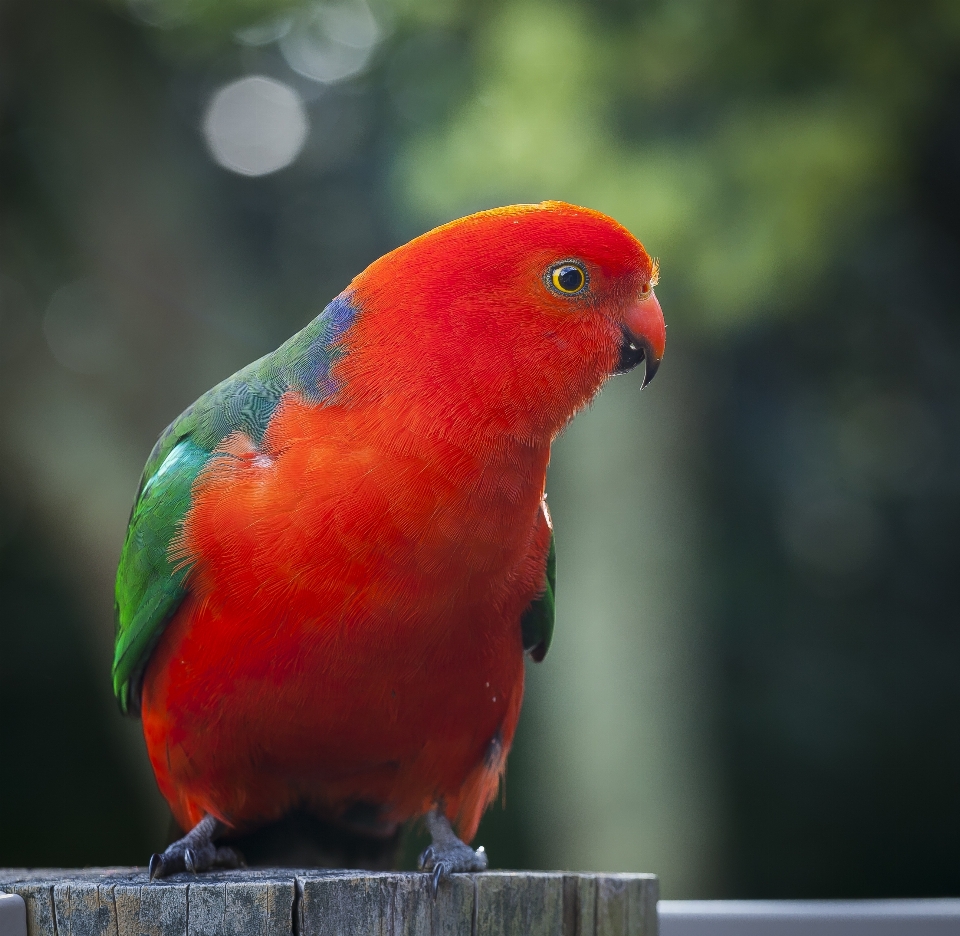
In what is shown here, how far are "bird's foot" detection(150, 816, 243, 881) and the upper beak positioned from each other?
1.33 metres

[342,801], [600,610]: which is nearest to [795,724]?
[600,610]

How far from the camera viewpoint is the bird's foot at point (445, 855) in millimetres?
1808

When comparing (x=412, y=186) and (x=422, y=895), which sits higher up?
(x=412, y=186)

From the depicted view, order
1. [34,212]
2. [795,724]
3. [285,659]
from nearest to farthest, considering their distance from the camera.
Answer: [285,659]
[34,212]
[795,724]

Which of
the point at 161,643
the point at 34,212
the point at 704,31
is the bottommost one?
Result: the point at 161,643

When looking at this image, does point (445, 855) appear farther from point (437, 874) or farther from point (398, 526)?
point (398, 526)

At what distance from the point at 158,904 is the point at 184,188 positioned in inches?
177

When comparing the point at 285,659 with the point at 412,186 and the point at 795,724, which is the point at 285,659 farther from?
the point at 795,724

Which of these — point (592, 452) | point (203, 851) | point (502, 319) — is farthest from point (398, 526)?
point (592, 452)

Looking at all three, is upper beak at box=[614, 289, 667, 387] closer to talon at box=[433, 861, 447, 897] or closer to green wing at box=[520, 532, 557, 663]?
green wing at box=[520, 532, 557, 663]

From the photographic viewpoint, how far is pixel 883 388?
5625 mm

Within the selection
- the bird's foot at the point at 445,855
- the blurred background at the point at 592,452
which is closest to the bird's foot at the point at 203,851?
the bird's foot at the point at 445,855

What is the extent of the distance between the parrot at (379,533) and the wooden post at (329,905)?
0.18 metres

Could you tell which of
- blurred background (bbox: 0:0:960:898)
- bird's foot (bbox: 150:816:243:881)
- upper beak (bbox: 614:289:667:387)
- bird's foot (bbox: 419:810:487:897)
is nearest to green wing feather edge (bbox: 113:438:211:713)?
bird's foot (bbox: 150:816:243:881)
